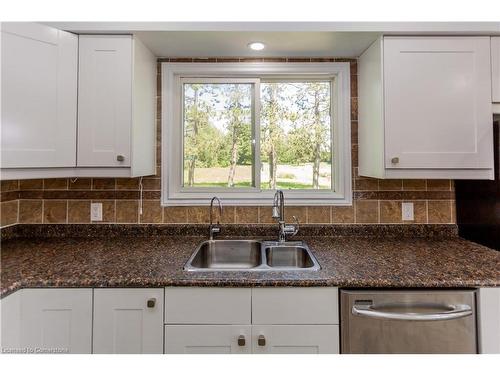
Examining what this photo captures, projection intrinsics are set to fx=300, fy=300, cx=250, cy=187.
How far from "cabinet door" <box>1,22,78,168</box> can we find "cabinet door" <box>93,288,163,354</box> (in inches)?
→ 31.1

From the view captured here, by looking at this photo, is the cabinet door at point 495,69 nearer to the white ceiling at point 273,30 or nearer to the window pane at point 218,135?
the white ceiling at point 273,30

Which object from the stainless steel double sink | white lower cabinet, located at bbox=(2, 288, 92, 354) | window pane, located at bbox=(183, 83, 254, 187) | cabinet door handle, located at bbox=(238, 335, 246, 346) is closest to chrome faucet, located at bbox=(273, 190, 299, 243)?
the stainless steel double sink

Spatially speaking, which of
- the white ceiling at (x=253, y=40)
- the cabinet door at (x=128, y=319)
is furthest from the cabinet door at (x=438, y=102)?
the cabinet door at (x=128, y=319)

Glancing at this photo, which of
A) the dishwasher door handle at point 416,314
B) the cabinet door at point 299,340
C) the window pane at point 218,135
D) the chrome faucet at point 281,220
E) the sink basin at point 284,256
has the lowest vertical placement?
the cabinet door at point 299,340

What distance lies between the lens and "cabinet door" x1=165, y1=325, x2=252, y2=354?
4.15 feet

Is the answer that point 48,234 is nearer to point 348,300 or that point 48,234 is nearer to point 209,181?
point 209,181

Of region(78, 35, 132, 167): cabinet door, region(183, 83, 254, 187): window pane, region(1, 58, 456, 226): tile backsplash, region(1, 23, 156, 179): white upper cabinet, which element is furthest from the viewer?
region(183, 83, 254, 187): window pane

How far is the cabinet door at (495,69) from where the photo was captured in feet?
5.31

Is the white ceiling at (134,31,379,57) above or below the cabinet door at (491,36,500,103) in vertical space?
above

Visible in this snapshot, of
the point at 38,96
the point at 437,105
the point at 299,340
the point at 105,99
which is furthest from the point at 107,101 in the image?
the point at 437,105

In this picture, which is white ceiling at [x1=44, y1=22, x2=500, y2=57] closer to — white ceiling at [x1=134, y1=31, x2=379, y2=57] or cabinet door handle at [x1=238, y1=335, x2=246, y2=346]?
white ceiling at [x1=134, y1=31, x2=379, y2=57]

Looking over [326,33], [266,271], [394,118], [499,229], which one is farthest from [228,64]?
[499,229]

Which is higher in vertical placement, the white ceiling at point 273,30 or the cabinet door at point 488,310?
the white ceiling at point 273,30

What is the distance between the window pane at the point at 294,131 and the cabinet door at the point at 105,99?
908 mm
